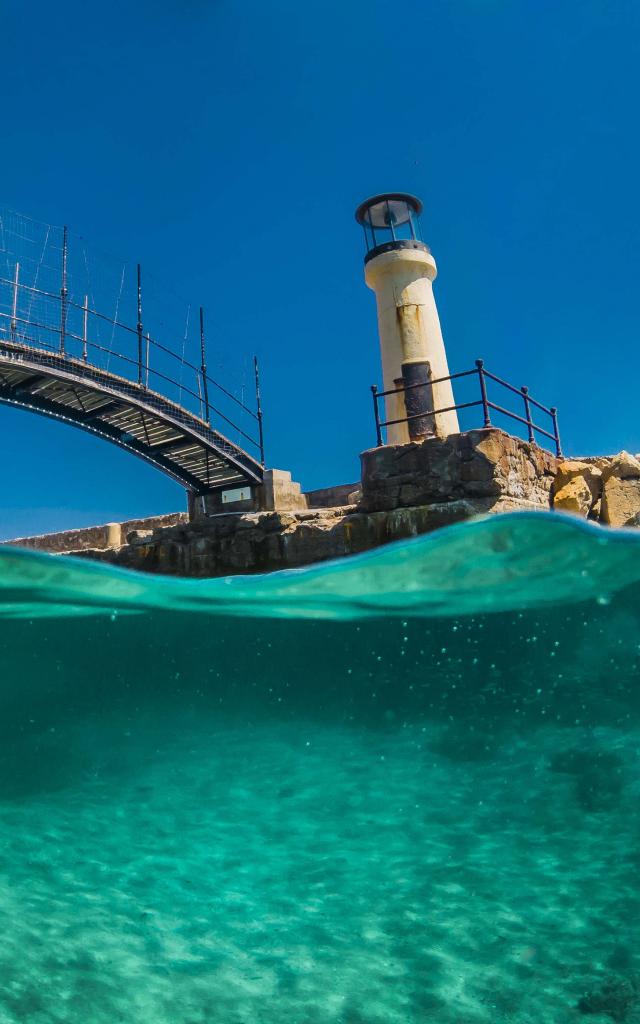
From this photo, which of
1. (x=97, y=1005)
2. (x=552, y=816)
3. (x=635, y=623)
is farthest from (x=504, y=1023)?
(x=635, y=623)

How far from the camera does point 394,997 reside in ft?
14.1

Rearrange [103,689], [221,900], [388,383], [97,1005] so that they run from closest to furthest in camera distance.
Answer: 1. [97,1005]
2. [221,900]
3. [103,689]
4. [388,383]

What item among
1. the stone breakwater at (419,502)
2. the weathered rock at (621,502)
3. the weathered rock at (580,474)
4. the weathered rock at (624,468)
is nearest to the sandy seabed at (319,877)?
the stone breakwater at (419,502)

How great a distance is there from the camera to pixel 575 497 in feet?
33.7

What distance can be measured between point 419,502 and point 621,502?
3.00 m

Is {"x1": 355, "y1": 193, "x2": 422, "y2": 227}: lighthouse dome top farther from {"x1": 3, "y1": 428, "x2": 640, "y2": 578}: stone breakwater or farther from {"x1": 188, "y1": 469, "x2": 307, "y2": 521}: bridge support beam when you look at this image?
{"x1": 3, "y1": 428, "x2": 640, "y2": 578}: stone breakwater

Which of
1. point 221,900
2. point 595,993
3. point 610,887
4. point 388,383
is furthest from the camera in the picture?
point 388,383

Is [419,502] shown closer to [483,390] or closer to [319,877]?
[483,390]

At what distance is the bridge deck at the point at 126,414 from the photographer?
13.6 metres

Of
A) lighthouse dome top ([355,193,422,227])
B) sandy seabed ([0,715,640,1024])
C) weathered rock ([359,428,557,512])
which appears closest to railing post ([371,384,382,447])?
weathered rock ([359,428,557,512])

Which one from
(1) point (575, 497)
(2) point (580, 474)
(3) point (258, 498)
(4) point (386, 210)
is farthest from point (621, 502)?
(4) point (386, 210)

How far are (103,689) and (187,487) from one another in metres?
9.42

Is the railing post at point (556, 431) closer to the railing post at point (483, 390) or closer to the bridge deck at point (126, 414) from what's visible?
the railing post at point (483, 390)

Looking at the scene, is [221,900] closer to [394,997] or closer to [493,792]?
[394,997]
